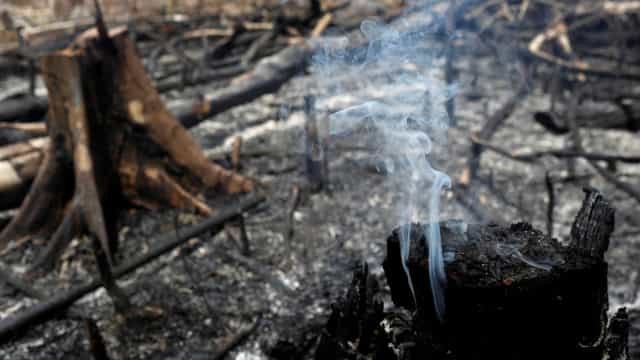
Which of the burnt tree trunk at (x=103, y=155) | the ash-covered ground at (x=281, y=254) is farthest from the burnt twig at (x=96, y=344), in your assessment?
the burnt tree trunk at (x=103, y=155)

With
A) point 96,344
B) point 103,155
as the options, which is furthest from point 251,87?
point 96,344

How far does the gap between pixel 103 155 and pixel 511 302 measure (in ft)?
14.6

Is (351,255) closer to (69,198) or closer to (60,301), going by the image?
(60,301)

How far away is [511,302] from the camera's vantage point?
2.35m

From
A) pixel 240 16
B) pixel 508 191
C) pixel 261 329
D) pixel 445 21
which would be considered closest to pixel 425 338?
pixel 261 329

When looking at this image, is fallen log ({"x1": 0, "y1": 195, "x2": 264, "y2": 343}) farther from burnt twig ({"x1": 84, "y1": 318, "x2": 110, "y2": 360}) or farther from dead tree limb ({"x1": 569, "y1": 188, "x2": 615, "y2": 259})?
dead tree limb ({"x1": 569, "y1": 188, "x2": 615, "y2": 259})

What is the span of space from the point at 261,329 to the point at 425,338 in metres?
1.94

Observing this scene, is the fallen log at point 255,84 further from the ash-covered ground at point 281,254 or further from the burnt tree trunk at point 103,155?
the burnt tree trunk at point 103,155

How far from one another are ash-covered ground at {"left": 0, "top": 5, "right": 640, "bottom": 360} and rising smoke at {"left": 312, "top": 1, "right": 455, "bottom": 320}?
0.29 metres

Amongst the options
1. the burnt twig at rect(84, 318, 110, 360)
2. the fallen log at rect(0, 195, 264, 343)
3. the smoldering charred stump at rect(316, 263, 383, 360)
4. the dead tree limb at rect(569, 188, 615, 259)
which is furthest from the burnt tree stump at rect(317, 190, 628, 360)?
the fallen log at rect(0, 195, 264, 343)

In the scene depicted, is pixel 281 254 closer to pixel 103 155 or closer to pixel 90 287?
pixel 90 287

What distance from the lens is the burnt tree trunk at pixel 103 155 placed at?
5.33 meters

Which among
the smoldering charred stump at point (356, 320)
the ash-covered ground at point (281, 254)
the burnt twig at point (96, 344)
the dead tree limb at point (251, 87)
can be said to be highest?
the dead tree limb at point (251, 87)

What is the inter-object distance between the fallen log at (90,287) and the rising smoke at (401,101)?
5.02ft
